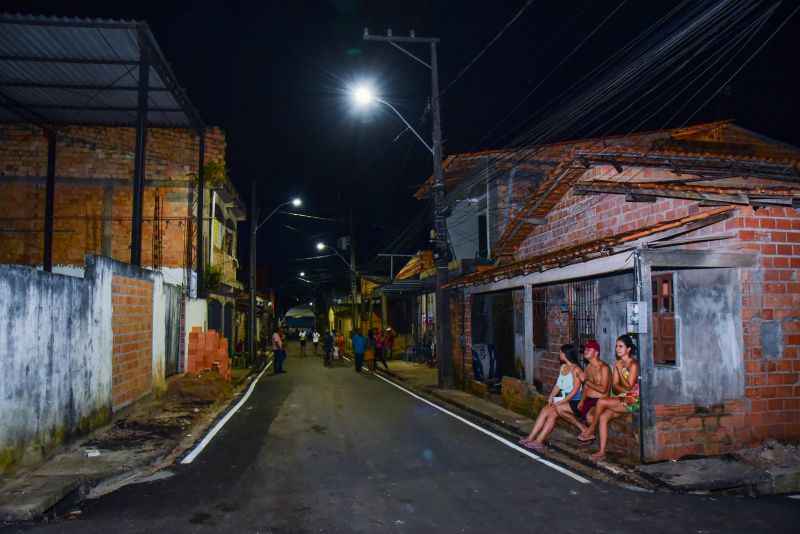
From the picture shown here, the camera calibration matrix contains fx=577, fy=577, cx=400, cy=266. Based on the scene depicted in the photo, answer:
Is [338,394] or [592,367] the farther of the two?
[338,394]

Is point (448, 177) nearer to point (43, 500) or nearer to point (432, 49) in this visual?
point (432, 49)

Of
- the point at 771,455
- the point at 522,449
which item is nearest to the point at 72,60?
the point at 522,449

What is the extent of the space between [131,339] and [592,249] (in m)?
9.20

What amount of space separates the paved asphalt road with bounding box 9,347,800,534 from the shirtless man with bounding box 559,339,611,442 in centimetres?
117

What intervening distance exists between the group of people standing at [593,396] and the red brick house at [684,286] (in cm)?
33

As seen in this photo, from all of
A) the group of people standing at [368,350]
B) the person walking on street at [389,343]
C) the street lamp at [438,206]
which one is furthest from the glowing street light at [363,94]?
the person walking on street at [389,343]

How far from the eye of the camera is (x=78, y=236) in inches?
862

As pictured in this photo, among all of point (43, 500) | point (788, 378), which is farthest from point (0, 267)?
point (788, 378)

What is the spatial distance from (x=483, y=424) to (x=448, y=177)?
15285mm

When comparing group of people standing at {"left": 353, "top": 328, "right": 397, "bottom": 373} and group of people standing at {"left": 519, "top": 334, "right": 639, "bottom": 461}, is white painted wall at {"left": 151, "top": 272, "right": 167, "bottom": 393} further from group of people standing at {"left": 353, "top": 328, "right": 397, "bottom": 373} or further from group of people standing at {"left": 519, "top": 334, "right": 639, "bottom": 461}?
group of people standing at {"left": 353, "top": 328, "right": 397, "bottom": 373}

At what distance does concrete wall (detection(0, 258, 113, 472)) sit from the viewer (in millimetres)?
6801

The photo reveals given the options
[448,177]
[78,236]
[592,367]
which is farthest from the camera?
[448,177]

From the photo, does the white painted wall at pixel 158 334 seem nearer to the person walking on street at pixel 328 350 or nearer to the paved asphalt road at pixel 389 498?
the paved asphalt road at pixel 389 498

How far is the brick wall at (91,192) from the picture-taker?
21625 mm
